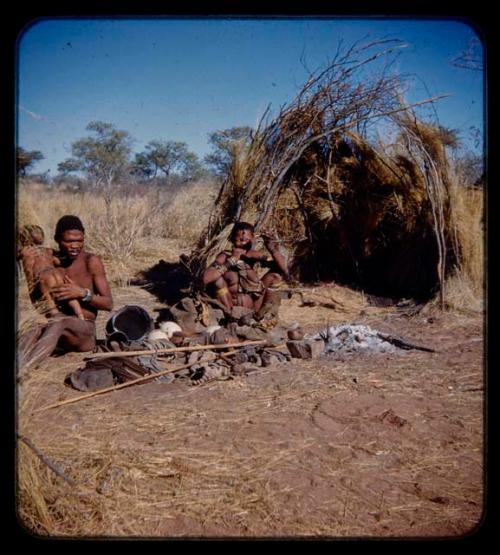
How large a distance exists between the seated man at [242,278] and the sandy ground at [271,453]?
1.48 meters

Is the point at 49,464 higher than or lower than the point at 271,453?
higher

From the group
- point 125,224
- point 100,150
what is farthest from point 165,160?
point 125,224

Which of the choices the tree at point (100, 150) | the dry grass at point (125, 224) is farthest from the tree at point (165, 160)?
the dry grass at point (125, 224)

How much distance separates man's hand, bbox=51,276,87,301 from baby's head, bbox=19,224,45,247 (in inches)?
18.6

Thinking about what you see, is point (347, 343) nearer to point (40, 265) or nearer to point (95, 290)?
point (95, 290)

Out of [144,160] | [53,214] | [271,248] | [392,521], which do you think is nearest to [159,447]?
[392,521]

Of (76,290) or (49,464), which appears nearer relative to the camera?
(49,464)

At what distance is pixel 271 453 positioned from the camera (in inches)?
116

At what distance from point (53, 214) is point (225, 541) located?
324 inches

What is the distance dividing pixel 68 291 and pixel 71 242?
0.46 meters

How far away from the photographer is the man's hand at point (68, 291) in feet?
14.4

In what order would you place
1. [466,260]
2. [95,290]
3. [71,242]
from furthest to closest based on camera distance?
[466,260] → [95,290] → [71,242]

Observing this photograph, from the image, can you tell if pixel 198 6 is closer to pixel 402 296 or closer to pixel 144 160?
pixel 402 296

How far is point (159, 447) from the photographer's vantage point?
3035 millimetres
